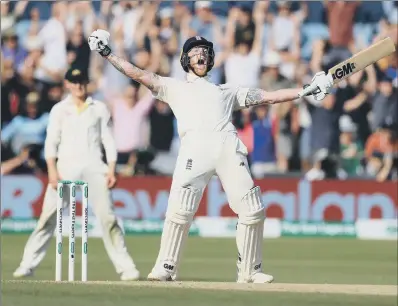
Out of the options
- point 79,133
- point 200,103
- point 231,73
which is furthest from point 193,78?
point 231,73

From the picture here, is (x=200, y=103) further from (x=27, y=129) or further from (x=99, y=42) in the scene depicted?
(x=27, y=129)

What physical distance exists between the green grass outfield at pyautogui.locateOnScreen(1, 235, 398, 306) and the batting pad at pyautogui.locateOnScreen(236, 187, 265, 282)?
201 mm

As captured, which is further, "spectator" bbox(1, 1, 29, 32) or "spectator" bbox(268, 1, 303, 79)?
"spectator" bbox(1, 1, 29, 32)

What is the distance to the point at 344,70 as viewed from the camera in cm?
747

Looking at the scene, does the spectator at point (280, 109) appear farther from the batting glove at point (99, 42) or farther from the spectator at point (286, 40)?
the batting glove at point (99, 42)

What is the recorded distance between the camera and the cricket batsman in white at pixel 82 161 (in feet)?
30.1

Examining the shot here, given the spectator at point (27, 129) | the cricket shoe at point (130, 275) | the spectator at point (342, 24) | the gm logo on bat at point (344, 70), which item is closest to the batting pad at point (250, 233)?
the gm logo on bat at point (344, 70)

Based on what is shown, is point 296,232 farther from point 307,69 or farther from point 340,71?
point 340,71

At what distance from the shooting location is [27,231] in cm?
1408

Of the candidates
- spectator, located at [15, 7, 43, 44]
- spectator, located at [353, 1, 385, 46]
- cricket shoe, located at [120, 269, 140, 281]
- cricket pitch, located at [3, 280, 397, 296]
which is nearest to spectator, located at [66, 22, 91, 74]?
spectator, located at [15, 7, 43, 44]

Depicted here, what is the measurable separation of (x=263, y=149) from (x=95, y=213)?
212 inches

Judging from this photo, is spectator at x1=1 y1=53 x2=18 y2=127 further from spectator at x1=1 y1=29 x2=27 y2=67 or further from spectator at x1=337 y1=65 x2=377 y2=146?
spectator at x1=337 y1=65 x2=377 y2=146

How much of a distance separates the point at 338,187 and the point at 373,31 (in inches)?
80.9

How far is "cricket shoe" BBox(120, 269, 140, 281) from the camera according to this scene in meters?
9.12
